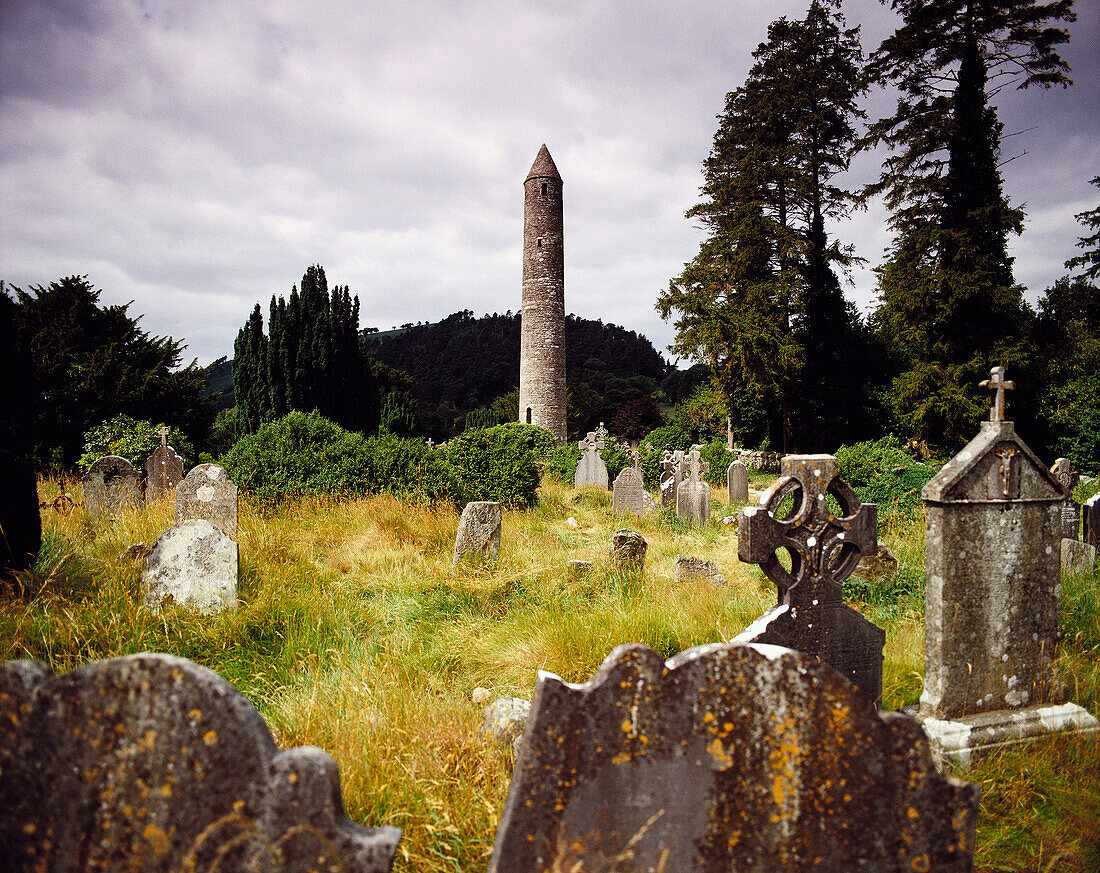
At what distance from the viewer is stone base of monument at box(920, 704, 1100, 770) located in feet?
8.21

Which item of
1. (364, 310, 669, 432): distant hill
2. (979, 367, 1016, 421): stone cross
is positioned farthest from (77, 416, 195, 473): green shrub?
(364, 310, 669, 432): distant hill

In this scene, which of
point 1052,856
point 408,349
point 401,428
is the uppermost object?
point 408,349

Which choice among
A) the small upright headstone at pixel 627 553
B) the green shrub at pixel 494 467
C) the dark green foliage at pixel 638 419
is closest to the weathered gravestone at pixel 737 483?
the green shrub at pixel 494 467

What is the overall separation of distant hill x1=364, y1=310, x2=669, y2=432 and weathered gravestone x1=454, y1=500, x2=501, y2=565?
38759 millimetres

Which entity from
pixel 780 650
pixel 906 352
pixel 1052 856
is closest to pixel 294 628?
pixel 780 650

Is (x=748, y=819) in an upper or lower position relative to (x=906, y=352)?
lower

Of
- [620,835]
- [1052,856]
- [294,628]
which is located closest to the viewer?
[620,835]

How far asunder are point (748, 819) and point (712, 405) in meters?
19.6

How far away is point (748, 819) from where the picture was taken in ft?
4.09

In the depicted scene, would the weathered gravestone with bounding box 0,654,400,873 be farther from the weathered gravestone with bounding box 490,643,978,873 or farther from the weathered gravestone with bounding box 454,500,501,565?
the weathered gravestone with bounding box 454,500,501,565

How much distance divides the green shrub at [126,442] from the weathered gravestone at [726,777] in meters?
11.7

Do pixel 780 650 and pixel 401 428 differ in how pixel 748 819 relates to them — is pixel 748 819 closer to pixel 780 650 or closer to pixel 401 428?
pixel 780 650

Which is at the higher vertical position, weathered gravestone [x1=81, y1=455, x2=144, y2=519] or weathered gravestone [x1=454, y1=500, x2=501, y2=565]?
weathered gravestone [x1=81, y1=455, x2=144, y2=519]

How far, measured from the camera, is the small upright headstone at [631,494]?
32.6 feet
